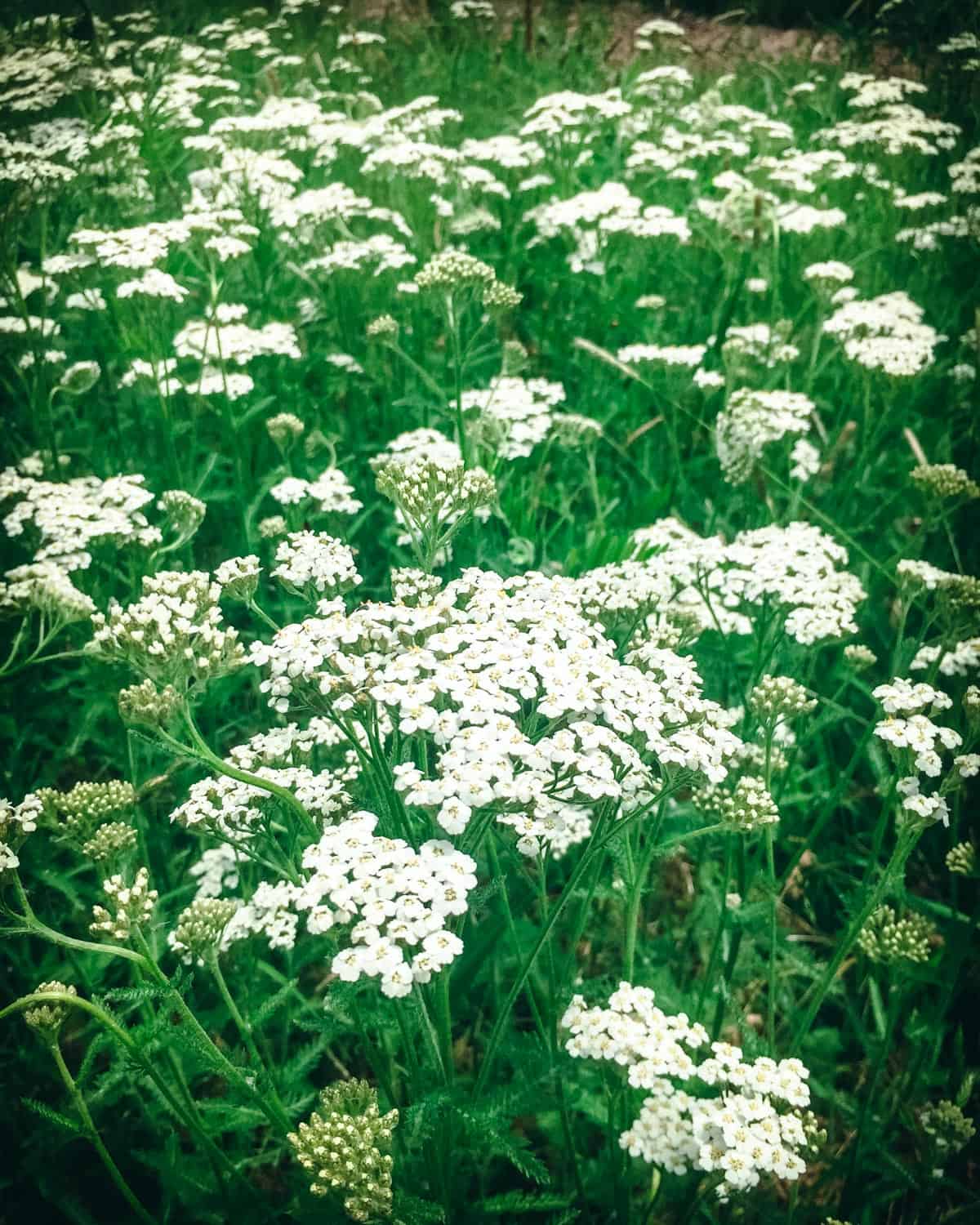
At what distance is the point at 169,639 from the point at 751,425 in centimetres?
248

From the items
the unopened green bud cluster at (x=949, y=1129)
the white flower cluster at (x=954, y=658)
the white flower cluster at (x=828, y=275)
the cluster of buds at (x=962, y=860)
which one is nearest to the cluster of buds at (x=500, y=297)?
the white flower cluster at (x=828, y=275)

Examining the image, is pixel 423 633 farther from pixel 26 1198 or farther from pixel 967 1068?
pixel 967 1068

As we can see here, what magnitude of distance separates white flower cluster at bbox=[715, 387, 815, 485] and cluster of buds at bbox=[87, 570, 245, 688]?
218 centimetres

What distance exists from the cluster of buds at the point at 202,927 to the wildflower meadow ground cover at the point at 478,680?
0.04 feet

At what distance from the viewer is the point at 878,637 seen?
4031 mm

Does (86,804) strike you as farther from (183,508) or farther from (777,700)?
(777,700)

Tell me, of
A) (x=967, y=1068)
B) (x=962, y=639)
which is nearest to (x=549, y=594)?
(x=962, y=639)

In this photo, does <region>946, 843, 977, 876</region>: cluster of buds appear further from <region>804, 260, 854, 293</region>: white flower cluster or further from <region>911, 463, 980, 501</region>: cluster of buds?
<region>804, 260, 854, 293</region>: white flower cluster

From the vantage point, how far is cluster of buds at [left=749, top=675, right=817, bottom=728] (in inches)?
96.8

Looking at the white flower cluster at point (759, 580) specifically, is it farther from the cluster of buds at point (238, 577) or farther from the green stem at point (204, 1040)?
the green stem at point (204, 1040)

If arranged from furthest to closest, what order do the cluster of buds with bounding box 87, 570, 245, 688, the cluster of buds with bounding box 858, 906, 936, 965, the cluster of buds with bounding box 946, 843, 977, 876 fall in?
1. the cluster of buds with bounding box 946, 843, 977, 876
2. the cluster of buds with bounding box 858, 906, 936, 965
3. the cluster of buds with bounding box 87, 570, 245, 688

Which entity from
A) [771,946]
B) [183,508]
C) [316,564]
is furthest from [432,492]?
[771,946]

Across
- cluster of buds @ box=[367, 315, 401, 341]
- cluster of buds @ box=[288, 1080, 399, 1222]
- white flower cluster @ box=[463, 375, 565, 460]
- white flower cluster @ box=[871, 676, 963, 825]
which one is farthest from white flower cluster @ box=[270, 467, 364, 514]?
cluster of buds @ box=[288, 1080, 399, 1222]

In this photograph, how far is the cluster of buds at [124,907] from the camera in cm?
183
